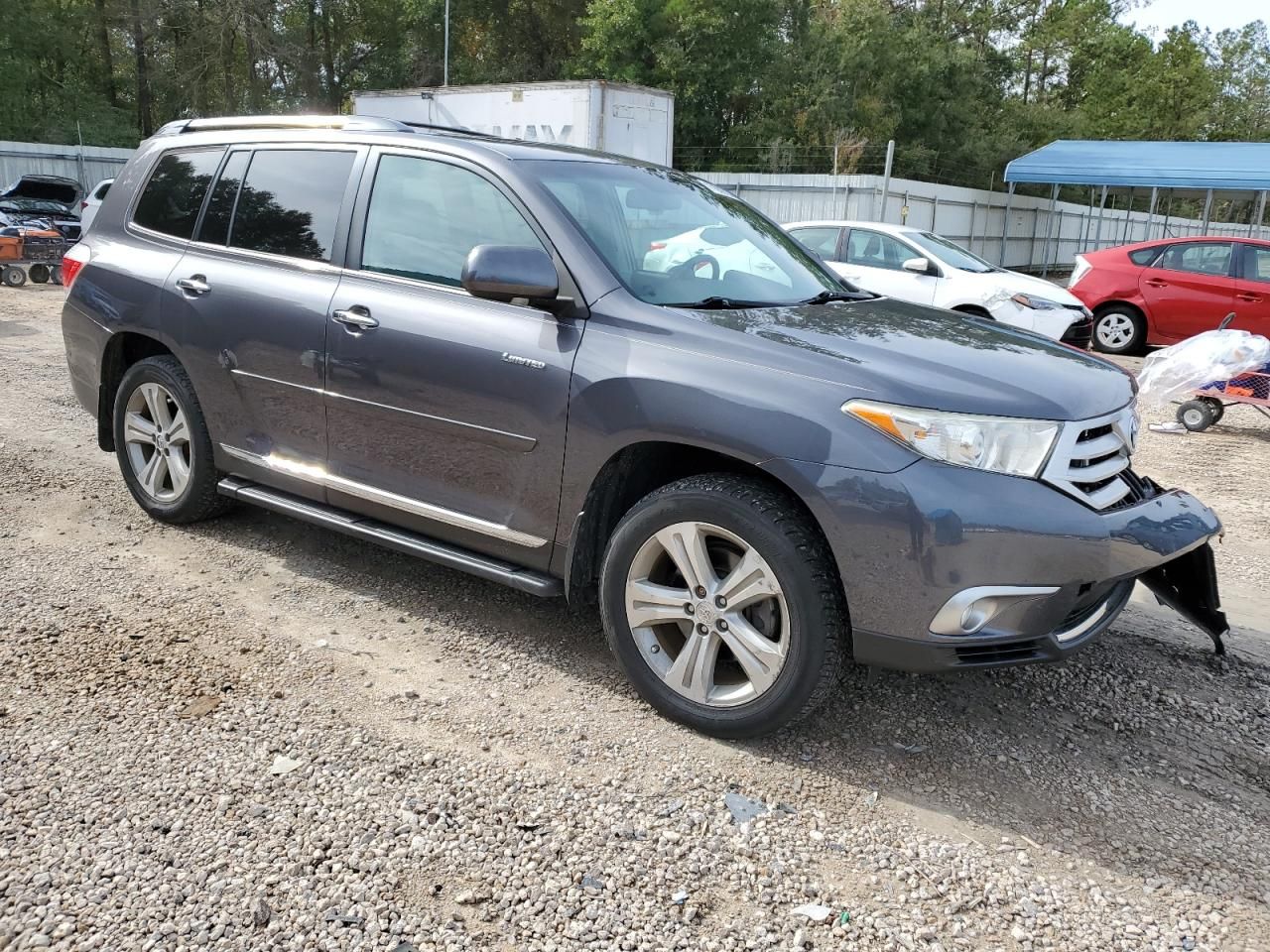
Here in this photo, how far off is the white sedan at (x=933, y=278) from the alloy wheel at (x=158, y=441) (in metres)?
7.79

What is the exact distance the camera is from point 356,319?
3912mm

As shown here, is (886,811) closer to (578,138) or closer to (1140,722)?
(1140,722)

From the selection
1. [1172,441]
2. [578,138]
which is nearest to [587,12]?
[578,138]

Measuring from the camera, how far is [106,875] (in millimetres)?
2547

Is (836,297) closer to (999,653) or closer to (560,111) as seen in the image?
(999,653)

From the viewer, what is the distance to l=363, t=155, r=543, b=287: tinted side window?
376cm

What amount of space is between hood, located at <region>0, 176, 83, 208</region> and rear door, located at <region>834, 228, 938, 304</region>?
1739 cm

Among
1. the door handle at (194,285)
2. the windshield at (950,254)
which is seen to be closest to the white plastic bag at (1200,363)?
the windshield at (950,254)

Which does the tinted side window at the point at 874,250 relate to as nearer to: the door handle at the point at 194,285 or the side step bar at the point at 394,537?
the door handle at the point at 194,285

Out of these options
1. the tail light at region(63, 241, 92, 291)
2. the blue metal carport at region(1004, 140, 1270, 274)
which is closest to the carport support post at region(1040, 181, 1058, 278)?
the blue metal carport at region(1004, 140, 1270, 274)

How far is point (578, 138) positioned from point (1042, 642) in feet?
50.5

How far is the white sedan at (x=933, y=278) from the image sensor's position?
11.1 meters

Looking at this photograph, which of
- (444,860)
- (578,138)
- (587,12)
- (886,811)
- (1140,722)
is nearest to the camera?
(444,860)

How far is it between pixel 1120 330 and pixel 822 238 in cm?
436
